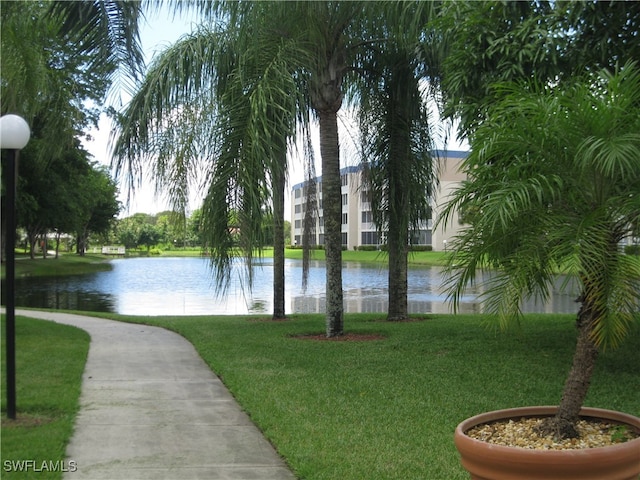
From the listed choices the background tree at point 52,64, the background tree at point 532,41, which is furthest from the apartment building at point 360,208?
the background tree at point 52,64

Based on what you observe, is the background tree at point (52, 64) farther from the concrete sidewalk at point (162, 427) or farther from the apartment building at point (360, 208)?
the apartment building at point (360, 208)

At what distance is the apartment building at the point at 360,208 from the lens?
530 inches

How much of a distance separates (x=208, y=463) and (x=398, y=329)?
8.04 metres

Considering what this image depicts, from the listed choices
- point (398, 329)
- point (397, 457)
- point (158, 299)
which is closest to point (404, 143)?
point (398, 329)

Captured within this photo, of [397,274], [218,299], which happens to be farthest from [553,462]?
[218,299]

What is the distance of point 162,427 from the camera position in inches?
238

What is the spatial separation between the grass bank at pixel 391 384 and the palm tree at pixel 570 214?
1.52 feet

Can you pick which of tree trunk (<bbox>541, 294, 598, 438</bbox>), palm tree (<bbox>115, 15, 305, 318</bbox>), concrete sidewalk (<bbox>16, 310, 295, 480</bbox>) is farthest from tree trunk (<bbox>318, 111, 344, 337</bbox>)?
tree trunk (<bbox>541, 294, 598, 438</bbox>)

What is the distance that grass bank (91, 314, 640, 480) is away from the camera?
16.9 ft

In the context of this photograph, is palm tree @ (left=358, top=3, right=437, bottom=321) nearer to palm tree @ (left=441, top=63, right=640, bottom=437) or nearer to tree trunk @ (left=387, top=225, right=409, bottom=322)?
tree trunk @ (left=387, top=225, right=409, bottom=322)

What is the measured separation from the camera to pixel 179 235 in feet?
32.7

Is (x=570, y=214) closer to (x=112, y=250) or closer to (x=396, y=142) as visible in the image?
(x=396, y=142)

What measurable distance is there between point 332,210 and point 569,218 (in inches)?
318

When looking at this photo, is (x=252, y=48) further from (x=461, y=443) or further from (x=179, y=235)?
(x=461, y=443)
